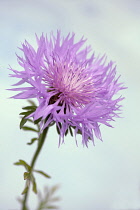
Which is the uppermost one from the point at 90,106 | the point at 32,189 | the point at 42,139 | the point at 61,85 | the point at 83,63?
the point at 83,63

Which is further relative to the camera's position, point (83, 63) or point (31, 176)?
point (83, 63)

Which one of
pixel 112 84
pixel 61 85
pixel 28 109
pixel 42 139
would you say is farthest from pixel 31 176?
pixel 112 84

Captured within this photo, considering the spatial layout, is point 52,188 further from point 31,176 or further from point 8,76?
point 8,76

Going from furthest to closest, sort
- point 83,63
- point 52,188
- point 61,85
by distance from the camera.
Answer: point 52,188 < point 83,63 < point 61,85

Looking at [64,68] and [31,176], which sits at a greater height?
[64,68]

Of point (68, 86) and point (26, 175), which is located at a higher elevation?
point (68, 86)

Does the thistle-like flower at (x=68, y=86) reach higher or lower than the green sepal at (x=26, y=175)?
higher

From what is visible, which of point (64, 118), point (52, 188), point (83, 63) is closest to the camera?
point (64, 118)

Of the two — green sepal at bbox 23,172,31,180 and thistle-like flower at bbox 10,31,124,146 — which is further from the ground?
thistle-like flower at bbox 10,31,124,146
